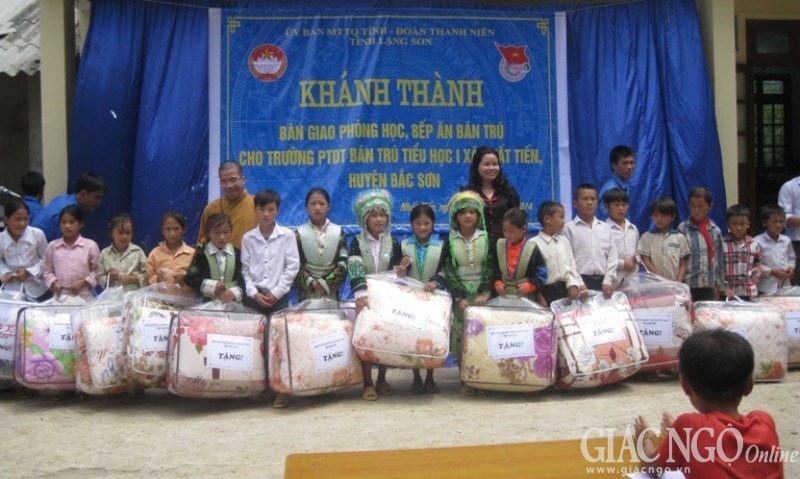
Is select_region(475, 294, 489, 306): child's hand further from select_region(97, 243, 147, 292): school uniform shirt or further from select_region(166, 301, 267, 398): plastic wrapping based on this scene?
select_region(97, 243, 147, 292): school uniform shirt

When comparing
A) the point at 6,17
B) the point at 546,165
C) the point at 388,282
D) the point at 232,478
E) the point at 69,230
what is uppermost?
the point at 6,17

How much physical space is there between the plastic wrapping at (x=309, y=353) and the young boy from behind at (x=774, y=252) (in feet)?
10.8

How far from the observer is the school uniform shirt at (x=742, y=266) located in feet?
18.7

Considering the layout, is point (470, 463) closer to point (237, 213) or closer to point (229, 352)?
point (229, 352)

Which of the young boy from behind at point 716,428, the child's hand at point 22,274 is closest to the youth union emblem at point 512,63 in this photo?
the child's hand at point 22,274

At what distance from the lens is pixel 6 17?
775 centimetres

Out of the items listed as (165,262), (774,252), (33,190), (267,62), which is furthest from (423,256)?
(33,190)

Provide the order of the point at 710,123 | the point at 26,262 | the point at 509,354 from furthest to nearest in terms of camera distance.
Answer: the point at 710,123 < the point at 26,262 < the point at 509,354

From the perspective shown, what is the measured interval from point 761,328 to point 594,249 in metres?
1.22

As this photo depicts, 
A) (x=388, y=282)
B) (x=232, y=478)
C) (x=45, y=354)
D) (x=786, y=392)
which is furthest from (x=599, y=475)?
(x=45, y=354)

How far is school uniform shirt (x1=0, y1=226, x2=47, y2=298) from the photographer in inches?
212

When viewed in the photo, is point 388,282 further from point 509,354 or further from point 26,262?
point 26,262

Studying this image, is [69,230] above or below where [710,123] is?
below

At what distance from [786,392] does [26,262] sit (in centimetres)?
520
